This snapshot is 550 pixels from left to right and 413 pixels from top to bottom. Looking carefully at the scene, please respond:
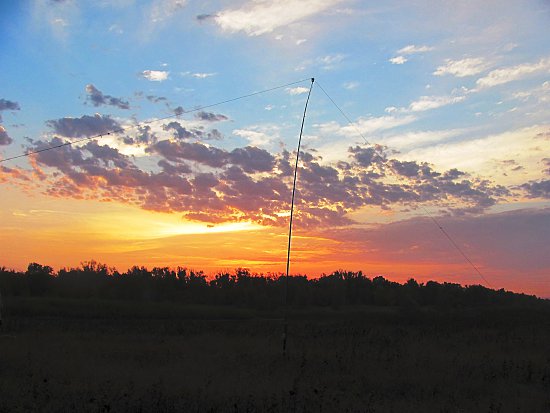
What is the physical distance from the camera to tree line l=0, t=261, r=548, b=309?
89.7 m

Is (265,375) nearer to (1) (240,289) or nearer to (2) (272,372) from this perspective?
(2) (272,372)

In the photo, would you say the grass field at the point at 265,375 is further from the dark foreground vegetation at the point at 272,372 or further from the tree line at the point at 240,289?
the tree line at the point at 240,289

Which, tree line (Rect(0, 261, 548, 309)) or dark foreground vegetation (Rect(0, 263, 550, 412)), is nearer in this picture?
dark foreground vegetation (Rect(0, 263, 550, 412))

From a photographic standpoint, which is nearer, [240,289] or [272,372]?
[272,372]

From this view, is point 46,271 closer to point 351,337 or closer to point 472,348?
point 351,337

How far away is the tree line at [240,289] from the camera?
89.7 m

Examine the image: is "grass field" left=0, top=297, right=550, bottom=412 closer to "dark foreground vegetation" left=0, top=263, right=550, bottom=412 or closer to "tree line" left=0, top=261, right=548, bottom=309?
"dark foreground vegetation" left=0, top=263, right=550, bottom=412

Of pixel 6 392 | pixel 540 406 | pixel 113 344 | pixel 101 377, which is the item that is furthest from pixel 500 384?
pixel 113 344

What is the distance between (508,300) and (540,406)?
103204 mm

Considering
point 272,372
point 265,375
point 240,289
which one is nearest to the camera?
point 265,375

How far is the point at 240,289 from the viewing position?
10525 centimetres

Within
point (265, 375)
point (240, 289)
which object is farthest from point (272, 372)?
point (240, 289)

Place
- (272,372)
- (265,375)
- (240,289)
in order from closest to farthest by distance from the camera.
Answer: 1. (265,375)
2. (272,372)
3. (240,289)

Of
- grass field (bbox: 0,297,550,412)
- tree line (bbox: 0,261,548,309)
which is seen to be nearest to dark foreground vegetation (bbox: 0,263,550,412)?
grass field (bbox: 0,297,550,412)
